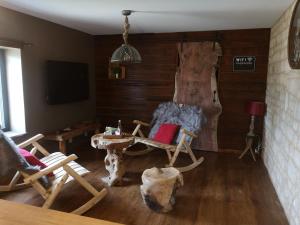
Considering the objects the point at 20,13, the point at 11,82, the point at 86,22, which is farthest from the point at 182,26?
the point at 11,82

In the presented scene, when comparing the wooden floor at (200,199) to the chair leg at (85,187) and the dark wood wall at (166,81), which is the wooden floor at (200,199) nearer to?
the chair leg at (85,187)

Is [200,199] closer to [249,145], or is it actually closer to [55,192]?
[55,192]

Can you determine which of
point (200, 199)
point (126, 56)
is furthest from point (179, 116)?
point (200, 199)

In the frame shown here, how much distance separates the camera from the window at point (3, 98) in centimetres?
343

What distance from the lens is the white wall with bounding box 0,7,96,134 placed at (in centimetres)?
329

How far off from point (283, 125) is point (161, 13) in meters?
2.06

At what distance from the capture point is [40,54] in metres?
3.71

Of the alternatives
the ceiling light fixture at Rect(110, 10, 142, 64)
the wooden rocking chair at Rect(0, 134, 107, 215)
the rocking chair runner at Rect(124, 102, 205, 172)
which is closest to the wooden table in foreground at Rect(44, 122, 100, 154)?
the wooden rocking chair at Rect(0, 134, 107, 215)

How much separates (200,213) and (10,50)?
3190mm

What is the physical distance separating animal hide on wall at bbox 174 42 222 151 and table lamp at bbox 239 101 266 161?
559 millimetres

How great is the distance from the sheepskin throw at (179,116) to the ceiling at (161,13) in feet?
4.49

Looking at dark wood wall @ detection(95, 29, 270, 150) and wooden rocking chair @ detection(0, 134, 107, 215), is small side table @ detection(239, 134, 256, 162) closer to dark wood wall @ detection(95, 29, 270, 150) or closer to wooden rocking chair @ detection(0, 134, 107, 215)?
dark wood wall @ detection(95, 29, 270, 150)

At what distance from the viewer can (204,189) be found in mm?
3084

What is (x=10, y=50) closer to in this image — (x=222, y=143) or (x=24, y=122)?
(x=24, y=122)
